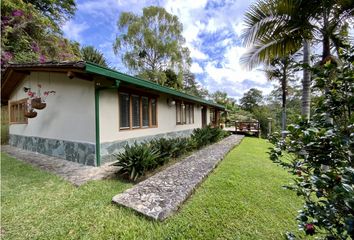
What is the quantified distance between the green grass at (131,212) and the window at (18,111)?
518 centimetres

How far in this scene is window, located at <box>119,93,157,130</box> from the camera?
Answer: 22.4ft

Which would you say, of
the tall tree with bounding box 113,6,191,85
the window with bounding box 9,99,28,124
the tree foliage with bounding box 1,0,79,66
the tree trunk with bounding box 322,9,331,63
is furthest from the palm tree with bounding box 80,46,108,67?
the tree trunk with bounding box 322,9,331,63

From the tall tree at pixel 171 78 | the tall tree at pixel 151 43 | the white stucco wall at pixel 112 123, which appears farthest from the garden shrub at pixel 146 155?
the tall tree at pixel 151 43

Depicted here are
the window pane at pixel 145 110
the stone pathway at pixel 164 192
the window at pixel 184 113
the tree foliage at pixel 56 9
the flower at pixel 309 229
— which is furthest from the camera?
the tree foliage at pixel 56 9

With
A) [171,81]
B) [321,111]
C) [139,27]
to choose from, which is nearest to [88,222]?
[321,111]

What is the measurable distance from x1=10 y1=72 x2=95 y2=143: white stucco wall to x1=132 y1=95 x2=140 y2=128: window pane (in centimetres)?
173

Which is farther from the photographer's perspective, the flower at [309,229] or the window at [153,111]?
the window at [153,111]

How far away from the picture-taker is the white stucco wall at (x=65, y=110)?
5.96 metres

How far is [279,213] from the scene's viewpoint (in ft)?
11.3

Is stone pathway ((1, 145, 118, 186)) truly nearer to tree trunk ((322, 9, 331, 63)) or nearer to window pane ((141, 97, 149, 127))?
window pane ((141, 97, 149, 127))

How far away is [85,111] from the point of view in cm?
602

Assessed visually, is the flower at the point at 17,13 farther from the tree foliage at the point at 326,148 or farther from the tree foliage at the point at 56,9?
the tree foliage at the point at 326,148

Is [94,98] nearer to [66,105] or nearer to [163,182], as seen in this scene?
[66,105]

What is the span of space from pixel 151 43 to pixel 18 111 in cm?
1492
